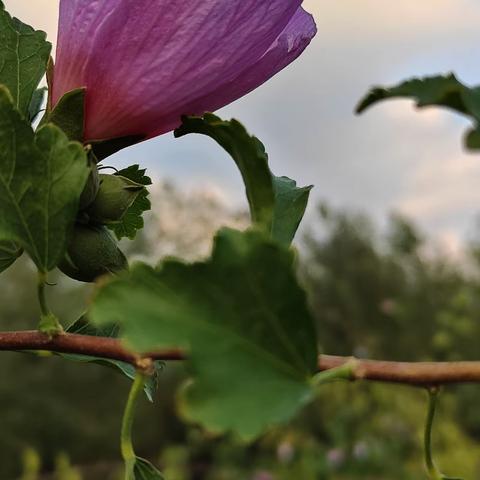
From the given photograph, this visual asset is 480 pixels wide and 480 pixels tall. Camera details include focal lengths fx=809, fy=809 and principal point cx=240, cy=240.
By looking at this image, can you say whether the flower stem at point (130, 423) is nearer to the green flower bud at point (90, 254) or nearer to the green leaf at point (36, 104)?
the green flower bud at point (90, 254)

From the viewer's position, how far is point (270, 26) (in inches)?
17.4

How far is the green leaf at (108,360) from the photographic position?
19.2 inches

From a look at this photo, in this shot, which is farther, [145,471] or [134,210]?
[134,210]

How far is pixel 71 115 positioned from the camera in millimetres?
467

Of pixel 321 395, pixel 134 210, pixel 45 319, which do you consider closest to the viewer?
pixel 45 319

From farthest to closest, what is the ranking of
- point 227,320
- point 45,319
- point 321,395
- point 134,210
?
1. point 321,395
2. point 134,210
3. point 45,319
4. point 227,320

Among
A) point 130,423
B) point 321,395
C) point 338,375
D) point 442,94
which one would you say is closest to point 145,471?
point 130,423

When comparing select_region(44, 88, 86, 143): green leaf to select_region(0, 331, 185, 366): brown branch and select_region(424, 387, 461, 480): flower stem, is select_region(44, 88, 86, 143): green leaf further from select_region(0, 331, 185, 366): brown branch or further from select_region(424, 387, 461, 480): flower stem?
select_region(424, 387, 461, 480): flower stem

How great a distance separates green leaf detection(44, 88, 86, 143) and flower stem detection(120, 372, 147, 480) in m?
0.15

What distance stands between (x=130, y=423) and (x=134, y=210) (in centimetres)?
23

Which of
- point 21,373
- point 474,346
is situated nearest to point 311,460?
point 474,346

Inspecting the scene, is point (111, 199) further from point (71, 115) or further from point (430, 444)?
point (430, 444)

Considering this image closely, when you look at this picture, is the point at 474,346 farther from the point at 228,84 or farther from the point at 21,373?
the point at 228,84

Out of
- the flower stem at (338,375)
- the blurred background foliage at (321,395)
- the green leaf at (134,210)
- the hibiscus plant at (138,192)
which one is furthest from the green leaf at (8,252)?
the blurred background foliage at (321,395)
